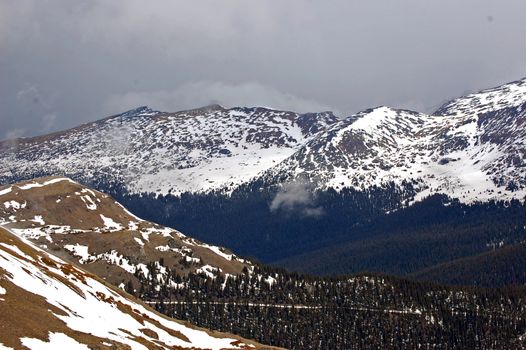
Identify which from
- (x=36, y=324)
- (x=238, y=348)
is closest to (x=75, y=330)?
(x=36, y=324)

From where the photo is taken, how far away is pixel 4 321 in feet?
307

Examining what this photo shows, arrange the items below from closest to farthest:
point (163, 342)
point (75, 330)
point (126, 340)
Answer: point (75, 330) → point (126, 340) → point (163, 342)

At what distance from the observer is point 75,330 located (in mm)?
105375

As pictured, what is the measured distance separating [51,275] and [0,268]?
2340 centimetres

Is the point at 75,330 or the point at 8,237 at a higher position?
the point at 8,237

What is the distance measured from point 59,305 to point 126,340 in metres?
12.7

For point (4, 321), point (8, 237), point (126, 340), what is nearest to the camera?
point (4, 321)

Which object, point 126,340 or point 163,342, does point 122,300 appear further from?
point 126,340

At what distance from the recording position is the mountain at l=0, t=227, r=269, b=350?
96.1 metres

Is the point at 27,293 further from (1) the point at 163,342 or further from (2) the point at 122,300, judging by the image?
(2) the point at 122,300

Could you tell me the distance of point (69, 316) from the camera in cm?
11225

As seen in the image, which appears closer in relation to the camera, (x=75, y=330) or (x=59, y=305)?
(x=75, y=330)

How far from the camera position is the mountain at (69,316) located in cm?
9606

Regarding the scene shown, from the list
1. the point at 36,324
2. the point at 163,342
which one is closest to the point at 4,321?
the point at 36,324
